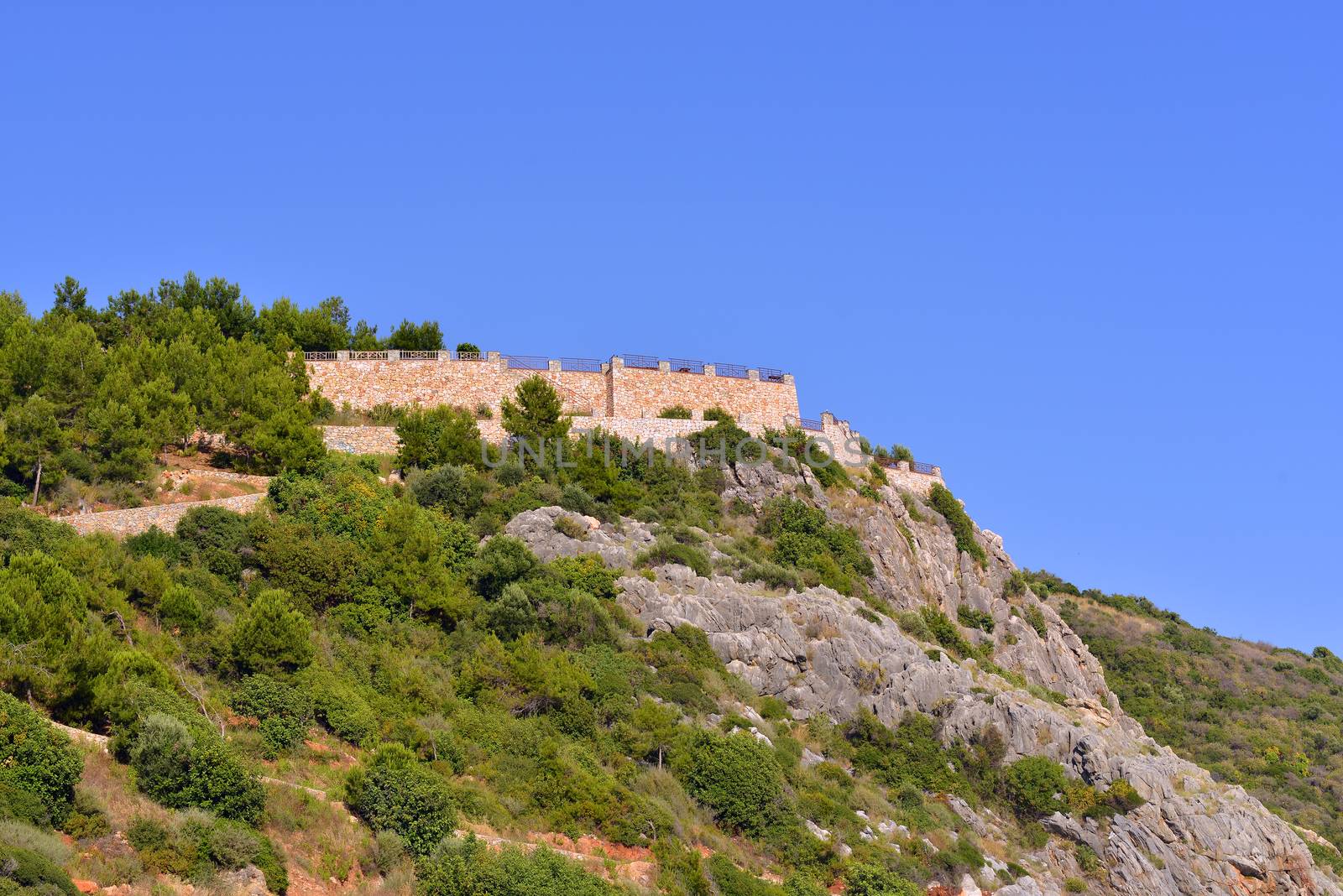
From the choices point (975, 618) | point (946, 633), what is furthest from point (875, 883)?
point (975, 618)

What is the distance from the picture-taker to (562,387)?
61688mm

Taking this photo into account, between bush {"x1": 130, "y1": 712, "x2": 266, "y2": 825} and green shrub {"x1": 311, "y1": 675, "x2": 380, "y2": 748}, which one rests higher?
green shrub {"x1": 311, "y1": 675, "x2": 380, "y2": 748}

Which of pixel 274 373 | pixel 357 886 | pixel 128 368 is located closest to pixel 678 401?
pixel 274 373

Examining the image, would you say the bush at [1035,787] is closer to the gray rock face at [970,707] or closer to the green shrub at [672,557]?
the gray rock face at [970,707]

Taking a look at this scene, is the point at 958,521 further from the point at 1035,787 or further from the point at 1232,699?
the point at 1035,787

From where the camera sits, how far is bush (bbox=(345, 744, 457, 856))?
33.5 m

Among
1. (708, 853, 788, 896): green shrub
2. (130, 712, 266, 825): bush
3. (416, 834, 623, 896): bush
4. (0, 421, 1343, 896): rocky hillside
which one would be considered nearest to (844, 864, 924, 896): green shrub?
(0, 421, 1343, 896): rocky hillside

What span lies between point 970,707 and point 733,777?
368 inches

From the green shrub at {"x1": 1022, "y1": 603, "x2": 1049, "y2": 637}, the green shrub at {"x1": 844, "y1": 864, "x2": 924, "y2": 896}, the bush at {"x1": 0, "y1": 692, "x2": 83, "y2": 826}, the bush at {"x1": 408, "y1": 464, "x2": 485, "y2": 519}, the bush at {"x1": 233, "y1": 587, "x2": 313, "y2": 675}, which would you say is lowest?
the bush at {"x1": 0, "y1": 692, "x2": 83, "y2": 826}

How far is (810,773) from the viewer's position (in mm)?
43094

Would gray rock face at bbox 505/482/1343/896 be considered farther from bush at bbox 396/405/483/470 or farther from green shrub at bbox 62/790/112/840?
green shrub at bbox 62/790/112/840

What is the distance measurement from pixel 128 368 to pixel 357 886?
84.0ft

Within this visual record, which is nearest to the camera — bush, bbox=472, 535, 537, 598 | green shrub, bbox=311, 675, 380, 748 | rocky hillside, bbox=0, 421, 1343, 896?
rocky hillside, bbox=0, 421, 1343, 896

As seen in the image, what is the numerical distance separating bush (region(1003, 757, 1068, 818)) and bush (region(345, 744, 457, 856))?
57.3 ft
